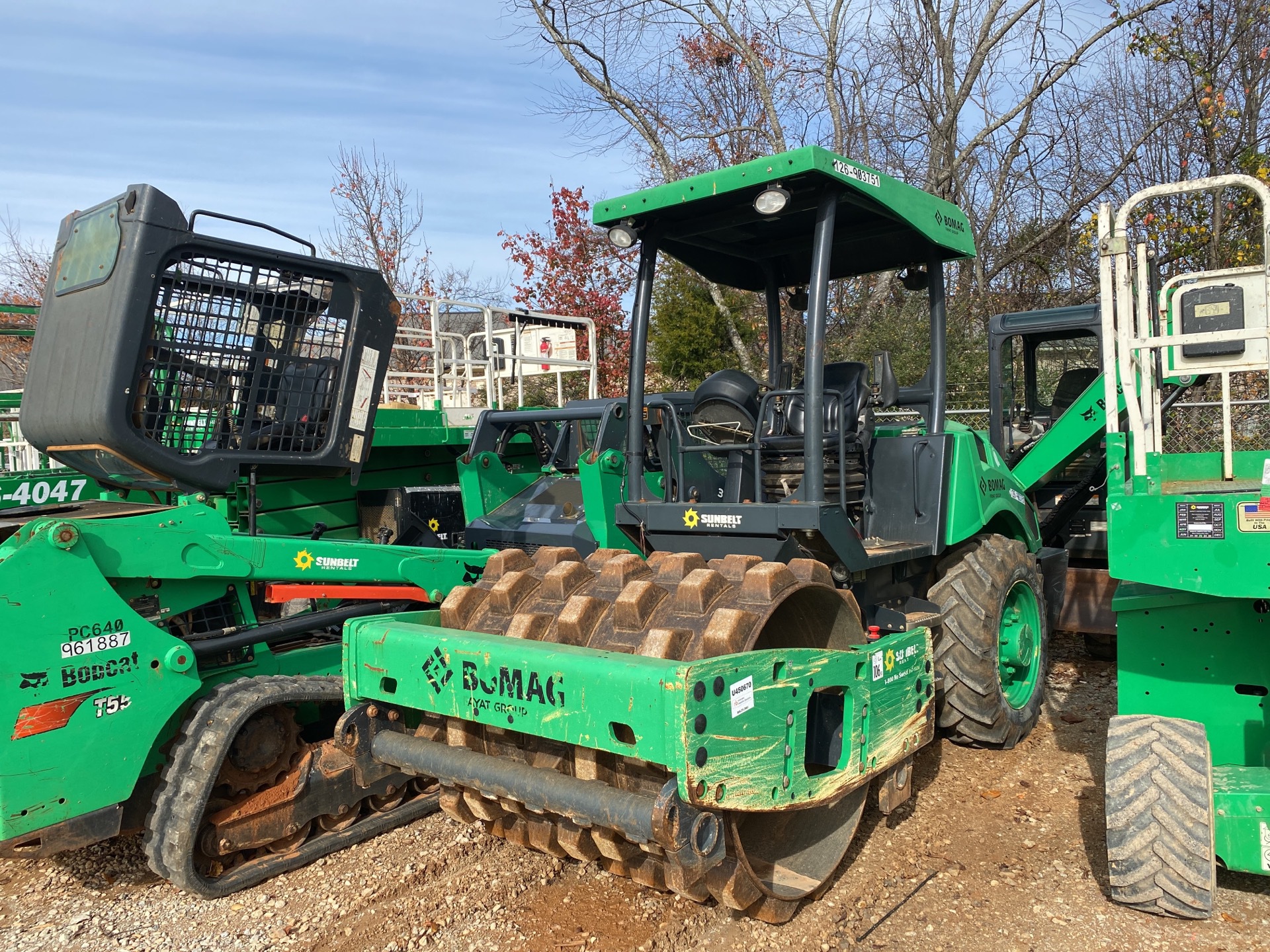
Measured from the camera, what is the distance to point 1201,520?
10.5 ft

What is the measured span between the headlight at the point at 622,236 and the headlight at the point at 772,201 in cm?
84

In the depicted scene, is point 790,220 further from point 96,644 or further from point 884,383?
point 96,644

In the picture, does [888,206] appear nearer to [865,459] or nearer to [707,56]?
[865,459]

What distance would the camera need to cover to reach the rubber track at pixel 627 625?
2.98 metres

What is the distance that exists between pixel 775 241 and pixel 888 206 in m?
1.12

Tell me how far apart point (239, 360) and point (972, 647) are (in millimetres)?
3739

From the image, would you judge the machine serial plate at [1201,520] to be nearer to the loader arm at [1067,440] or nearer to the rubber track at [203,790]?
the rubber track at [203,790]

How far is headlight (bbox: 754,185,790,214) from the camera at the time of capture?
3641 mm

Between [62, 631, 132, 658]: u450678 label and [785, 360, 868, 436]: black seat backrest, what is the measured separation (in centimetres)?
297

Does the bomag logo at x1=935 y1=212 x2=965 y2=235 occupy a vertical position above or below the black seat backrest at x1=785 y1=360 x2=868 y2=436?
above

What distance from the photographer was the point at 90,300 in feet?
13.5

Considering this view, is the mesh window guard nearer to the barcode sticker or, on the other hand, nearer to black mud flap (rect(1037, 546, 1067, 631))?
the barcode sticker

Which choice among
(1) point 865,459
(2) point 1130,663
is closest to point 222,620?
(1) point 865,459

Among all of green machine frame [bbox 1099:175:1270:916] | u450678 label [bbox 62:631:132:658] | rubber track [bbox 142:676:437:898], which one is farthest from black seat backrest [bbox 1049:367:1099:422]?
u450678 label [bbox 62:631:132:658]
